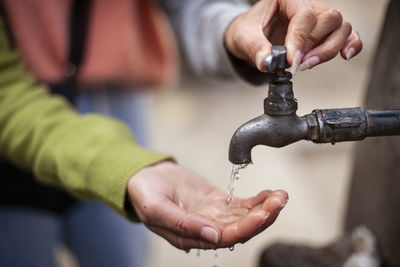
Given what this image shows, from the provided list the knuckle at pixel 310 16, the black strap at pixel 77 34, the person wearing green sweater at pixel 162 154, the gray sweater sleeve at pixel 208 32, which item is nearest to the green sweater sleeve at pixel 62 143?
the person wearing green sweater at pixel 162 154

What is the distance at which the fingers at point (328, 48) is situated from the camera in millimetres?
516

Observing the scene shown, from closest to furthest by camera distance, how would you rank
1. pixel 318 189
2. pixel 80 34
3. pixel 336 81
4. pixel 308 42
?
pixel 308 42
pixel 80 34
pixel 318 189
pixel 336 81

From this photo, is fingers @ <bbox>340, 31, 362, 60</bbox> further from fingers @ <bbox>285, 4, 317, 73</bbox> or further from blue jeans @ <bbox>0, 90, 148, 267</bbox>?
blue jeans @ <bbox>0, 90, 148, 267</bbox>

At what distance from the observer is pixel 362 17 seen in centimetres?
295

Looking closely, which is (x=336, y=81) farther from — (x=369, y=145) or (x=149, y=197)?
(x=149, y=197)

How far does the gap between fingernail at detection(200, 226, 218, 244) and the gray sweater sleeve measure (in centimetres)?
31

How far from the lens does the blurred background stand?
182 cm

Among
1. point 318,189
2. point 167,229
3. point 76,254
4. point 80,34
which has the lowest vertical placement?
point 318,189

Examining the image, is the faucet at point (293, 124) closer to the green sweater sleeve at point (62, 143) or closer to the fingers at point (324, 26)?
the fingers at point (324, 26)

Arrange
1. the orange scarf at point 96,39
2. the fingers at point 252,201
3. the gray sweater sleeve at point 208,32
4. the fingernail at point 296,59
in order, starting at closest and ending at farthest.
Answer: the fingernail at point 296,59 < the fingers at point 252,201 < the gray sweater sleeve at point 208,32 < the orange scarf at point 96,39

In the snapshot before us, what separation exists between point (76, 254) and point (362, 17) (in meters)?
2.68

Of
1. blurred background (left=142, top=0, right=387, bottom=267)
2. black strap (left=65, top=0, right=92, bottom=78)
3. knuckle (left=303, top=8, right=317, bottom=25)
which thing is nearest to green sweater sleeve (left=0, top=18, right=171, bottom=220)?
black strap (left=65, top=0, right=92, bottom=78)

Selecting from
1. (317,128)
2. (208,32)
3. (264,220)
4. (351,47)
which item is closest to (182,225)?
(264,220)

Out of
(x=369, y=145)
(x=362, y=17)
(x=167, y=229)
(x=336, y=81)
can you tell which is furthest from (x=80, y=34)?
(x=362, y=17)
